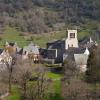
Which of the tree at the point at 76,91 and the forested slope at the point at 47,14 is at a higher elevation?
the forested slope at the point at 47,14

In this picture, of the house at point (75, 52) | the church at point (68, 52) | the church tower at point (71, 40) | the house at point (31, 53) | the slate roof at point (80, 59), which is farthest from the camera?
the church tower at point (71, 40)

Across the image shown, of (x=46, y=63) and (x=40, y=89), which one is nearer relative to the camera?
(x=40, y=89)

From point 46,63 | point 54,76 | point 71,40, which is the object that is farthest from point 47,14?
point 54,76

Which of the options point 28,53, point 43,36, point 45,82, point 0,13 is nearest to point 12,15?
point 0,13

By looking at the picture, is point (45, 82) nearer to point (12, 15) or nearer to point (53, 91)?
point (53, 91)

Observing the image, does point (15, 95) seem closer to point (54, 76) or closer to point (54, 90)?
point (54, 90)

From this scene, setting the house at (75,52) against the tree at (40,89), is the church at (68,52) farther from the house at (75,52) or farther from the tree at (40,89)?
the tree at (40,89)

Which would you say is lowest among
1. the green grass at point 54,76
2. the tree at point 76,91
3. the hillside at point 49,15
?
the tree at point 76,91

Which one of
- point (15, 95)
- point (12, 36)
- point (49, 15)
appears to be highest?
point (49, 15)

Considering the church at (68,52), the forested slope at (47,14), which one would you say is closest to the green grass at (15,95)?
the church at (68,52)
